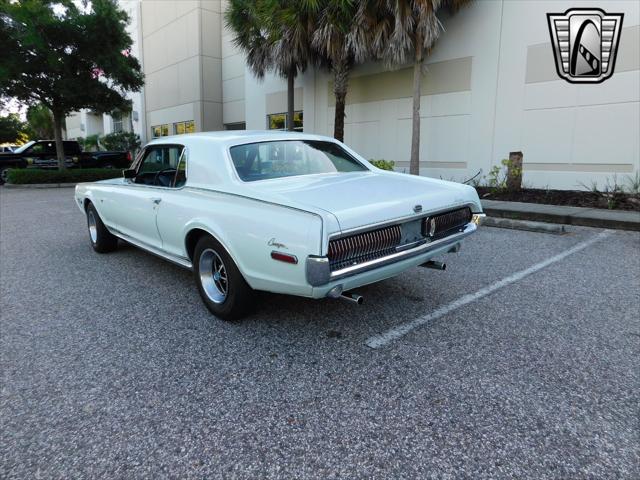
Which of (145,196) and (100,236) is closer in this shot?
(145,196)

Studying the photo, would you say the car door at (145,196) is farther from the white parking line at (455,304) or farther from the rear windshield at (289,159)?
the white parking line at (455,304)

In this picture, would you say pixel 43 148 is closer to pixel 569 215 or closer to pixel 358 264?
pixel 569 215

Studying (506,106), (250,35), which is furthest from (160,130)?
(506,106)

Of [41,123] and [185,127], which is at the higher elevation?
[41,123]

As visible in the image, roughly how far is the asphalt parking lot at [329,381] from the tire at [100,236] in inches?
47.1

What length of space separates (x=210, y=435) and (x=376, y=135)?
44.4 feet

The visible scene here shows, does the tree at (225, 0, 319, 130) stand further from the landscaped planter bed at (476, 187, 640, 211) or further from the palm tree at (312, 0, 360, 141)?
the landscaped planter bed at (476, 187, 640, 211)

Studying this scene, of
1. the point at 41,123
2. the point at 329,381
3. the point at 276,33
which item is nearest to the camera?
the point at 329,381

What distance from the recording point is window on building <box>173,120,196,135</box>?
23589 millimetres

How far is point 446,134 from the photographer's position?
12969 millimetres

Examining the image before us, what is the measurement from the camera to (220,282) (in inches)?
142

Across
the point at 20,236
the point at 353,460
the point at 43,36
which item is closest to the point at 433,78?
the point at 20,236

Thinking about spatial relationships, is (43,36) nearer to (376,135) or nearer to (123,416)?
(376,135)

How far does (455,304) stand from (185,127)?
23.1 meters
